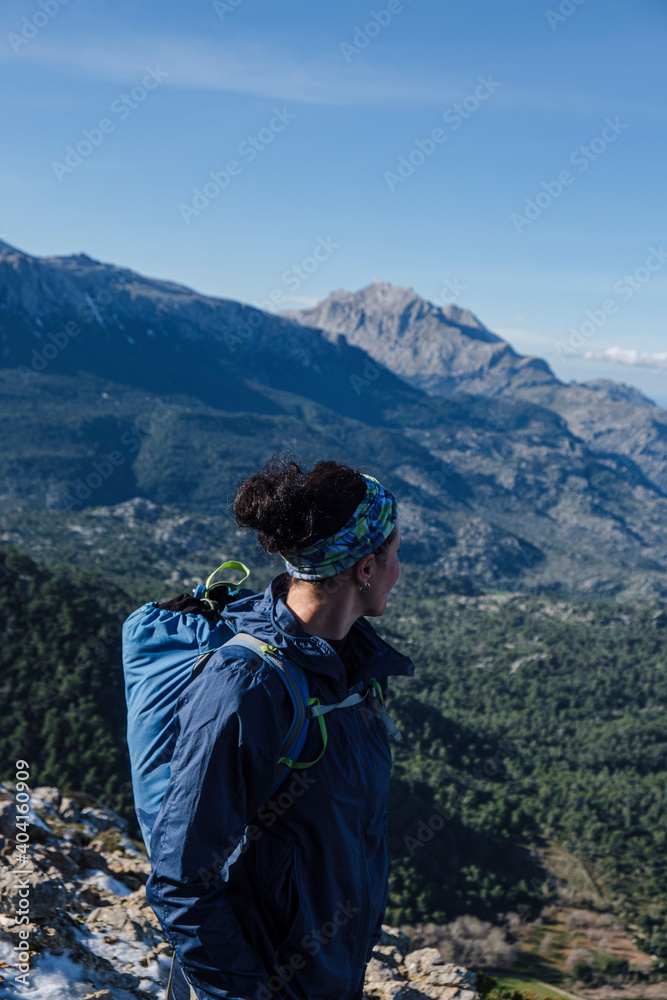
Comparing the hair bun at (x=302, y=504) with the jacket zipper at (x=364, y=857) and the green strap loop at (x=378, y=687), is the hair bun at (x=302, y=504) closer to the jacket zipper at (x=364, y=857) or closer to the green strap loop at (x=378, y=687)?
the jacket zipper at (x=364, y=857)

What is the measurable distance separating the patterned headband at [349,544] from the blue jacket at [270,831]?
216mm

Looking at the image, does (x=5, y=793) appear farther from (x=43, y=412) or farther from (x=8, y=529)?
(x=43, y=412)

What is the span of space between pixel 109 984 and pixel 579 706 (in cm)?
7620

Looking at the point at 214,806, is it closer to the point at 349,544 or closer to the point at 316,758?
the point at 316,758

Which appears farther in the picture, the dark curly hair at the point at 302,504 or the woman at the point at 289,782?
the dark curly hair at the point at 302,504

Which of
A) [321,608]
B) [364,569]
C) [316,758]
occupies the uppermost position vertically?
[364,569]

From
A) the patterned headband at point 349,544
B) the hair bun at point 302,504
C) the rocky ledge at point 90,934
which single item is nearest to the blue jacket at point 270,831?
the patterned headband at point 349,544

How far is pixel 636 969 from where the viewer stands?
31.6 m

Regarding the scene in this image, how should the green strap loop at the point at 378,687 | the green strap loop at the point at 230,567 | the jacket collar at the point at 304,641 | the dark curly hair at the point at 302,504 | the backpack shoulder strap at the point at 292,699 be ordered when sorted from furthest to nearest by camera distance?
the green strap loop at the point at 230,567
the green strap loop at the point at 378,687
the dark curly hair at the point at 302,504
the jacket collar at the point at 304,641
the backpack shoulder strap at the point at 292,699

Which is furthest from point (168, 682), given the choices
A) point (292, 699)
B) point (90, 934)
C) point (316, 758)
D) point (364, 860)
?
point (90, 934)

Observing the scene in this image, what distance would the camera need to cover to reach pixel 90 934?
21.8ft

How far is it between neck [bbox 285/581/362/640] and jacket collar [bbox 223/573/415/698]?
0.06 meters

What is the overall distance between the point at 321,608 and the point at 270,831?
976mm

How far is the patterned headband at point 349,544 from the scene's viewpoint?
3.03 metres
